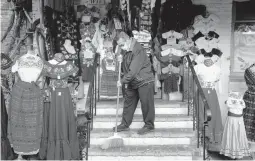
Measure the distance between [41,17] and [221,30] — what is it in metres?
3.83

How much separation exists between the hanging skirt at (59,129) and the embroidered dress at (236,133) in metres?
2.76

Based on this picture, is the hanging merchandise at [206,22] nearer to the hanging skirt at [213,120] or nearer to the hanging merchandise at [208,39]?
the hanging merchandise at [208,39]

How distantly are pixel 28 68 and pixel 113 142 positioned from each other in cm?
191

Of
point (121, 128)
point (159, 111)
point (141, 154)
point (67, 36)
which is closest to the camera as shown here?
point (141, 154)

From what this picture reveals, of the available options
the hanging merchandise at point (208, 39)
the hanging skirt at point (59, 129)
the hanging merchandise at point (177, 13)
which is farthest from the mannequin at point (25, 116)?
the hanging merchandise at point (208, 39)

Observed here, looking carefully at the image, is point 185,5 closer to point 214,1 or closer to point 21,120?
point 214,1

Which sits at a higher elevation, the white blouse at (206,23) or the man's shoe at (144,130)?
the white blouse at (206,23)

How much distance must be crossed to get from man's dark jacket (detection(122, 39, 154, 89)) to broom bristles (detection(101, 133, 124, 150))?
919mm

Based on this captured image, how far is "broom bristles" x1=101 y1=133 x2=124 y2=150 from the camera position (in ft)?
21.8

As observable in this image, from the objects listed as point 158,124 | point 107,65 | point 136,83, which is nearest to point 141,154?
point 158,124

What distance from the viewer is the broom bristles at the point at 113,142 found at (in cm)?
663

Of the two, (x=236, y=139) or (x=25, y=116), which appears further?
(x=236, y=139)

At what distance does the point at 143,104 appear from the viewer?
22.5ft

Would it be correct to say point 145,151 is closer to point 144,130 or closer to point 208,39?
point 144,130
